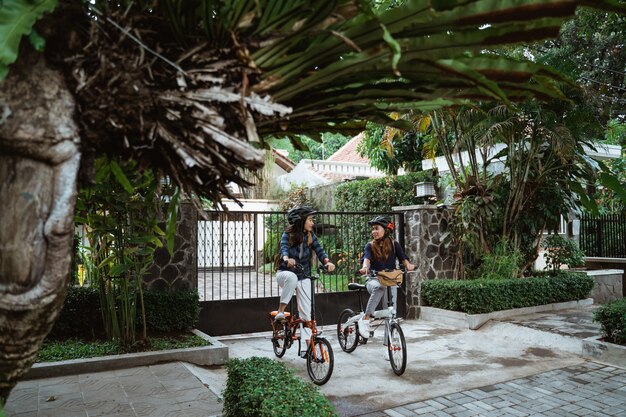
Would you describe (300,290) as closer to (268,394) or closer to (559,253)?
(268,394)

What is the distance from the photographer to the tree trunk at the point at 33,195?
3.62ft

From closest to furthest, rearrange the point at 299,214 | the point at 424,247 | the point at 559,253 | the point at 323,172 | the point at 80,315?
the point at 299,214
the point at 80,315
the point at 424,247
the point at 559,253
the point at 323,172

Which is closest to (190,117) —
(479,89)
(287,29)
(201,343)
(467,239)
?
(287,29)

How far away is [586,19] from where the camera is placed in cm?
758

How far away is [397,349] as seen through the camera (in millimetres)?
5766

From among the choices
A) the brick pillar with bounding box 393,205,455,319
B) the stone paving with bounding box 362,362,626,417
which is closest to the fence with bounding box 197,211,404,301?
the brick pillar with bounding box 393,205,455,319

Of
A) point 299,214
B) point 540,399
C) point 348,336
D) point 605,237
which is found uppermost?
point 299,214

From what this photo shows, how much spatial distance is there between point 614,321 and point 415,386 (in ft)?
9.81

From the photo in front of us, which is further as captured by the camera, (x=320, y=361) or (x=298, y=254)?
(x=298, y=254)

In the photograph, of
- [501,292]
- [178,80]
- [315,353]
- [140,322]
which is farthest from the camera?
[501,292]

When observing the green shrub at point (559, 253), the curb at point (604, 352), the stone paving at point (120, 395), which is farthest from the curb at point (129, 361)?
the green shrub at point (559, 253)

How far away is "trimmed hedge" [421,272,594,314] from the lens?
8477 millimetres

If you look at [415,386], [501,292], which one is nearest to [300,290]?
[415,386]

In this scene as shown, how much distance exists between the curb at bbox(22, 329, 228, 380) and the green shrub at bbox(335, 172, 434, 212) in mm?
7434
